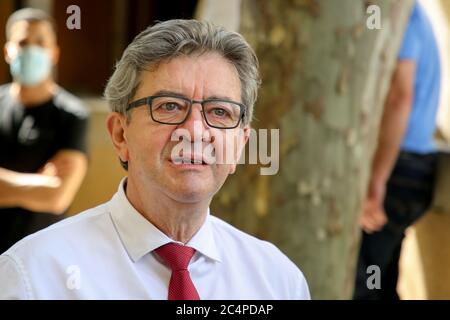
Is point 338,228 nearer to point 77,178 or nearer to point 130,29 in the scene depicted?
point 77,178

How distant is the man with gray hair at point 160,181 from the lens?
53.4 inches

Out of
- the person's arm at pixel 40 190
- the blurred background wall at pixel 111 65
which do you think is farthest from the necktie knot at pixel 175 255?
the blurred background wall at pixel 111 65

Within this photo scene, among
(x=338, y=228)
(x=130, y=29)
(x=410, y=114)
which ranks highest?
(x=130, y=29)

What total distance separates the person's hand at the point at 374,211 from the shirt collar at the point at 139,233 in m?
1.58

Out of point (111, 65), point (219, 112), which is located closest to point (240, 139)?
point (219, 112)

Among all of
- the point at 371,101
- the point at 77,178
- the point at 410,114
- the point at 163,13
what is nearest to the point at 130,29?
the point at 163,13

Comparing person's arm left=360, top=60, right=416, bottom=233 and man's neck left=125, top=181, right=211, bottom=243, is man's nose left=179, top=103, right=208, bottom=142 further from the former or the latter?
person's arm left=360, top=60, right=416, bottom=233

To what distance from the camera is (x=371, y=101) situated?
95.1 inches

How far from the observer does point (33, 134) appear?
211cm

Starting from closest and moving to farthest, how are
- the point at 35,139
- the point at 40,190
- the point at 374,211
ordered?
the point at 40,190 → the point at 35,139 → the point at 374,211

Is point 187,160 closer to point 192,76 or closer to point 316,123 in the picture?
point 192,76

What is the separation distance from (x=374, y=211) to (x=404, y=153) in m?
0.47
